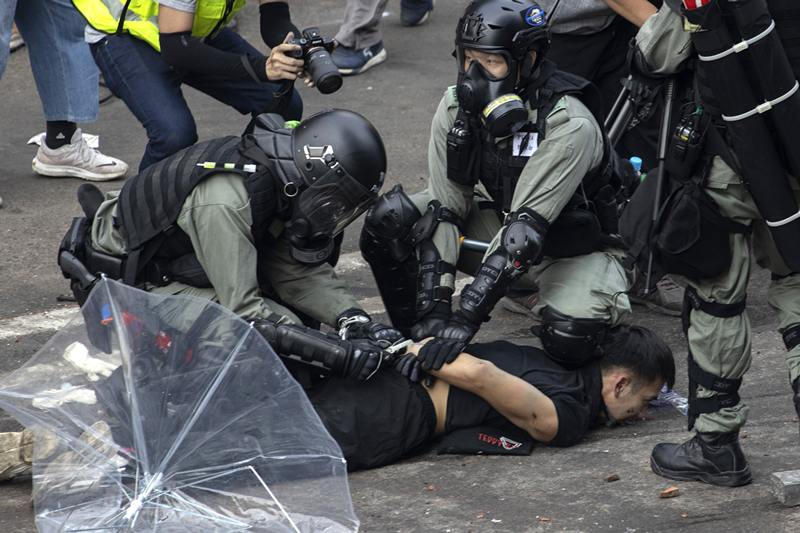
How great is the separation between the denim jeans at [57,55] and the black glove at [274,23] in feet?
4.76

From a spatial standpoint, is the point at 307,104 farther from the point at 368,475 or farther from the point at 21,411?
the point at 21,411

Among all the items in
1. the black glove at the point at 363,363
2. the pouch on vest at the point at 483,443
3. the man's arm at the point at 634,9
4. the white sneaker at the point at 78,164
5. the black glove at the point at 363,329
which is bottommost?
the white sneaker at the point at 78,164

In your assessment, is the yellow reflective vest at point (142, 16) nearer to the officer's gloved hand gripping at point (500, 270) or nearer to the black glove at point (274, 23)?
the black glove at point (274, 23)

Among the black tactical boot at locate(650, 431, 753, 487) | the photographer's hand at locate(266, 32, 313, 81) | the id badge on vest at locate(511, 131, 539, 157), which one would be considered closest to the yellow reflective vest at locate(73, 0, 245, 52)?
the photographer's hand at locate(266, 32, 313, 81)

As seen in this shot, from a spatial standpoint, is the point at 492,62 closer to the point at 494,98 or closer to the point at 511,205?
the point at 494,98

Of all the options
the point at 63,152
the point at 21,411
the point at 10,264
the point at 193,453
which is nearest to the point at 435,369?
the point at 193,453

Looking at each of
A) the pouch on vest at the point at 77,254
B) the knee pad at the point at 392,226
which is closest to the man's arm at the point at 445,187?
the knee pad at the point at 392,226

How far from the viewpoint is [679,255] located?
2551 mm

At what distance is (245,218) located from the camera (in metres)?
3.06

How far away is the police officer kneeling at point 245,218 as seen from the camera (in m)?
3.04

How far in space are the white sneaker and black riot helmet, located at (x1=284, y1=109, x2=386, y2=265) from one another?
2505mm

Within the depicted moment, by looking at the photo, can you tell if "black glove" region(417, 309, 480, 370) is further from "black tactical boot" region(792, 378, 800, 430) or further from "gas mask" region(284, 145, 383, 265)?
"black tactical boot" region(792, 378, 800, 430)

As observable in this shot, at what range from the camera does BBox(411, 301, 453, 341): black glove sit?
3.30 metres

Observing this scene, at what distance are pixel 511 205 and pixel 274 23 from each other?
5.06 feet
